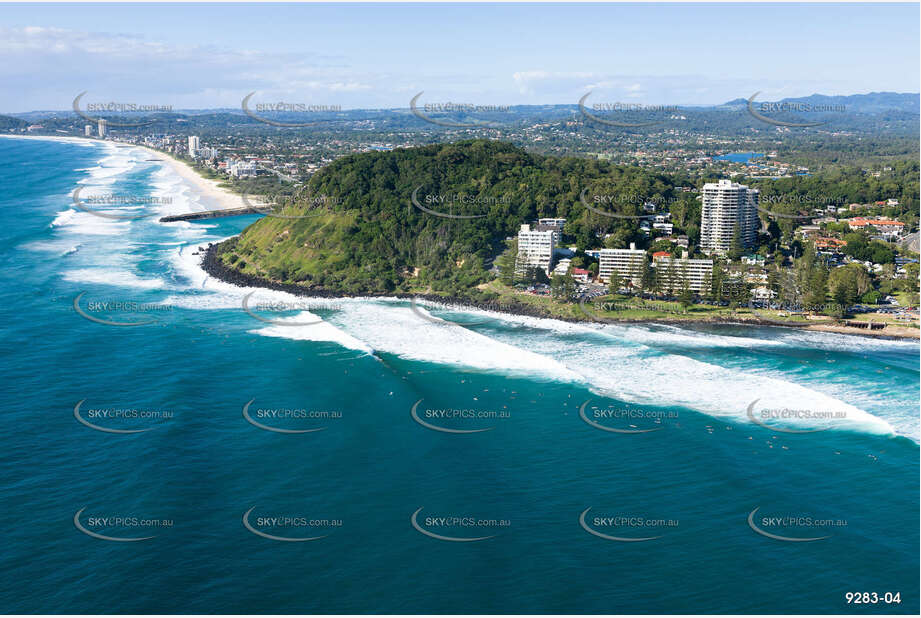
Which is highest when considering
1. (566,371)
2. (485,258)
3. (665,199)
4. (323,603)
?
(665,199)

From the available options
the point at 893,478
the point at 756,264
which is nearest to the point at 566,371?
the point at 893,478

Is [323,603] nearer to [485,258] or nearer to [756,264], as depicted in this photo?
[485,258]

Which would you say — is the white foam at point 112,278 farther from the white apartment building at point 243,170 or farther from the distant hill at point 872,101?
the distant hill at point 872,101

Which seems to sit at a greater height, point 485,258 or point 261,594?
point 485,258

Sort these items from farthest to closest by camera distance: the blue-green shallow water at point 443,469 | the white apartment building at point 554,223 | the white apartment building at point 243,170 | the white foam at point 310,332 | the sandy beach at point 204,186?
the white apartment building at point 243,170 < the sandy beach at point 204,186 < the white apartment building at point 554,223 < the white foam at point 310,332 < the blue-green shallow water at point 443,469

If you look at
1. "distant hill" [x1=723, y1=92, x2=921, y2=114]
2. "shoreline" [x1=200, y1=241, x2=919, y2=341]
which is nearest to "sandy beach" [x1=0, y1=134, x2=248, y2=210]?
"shoreline" [x1=200, y1=241, x2=919, y2=341]

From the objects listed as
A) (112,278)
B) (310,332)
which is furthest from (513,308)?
(112,278)

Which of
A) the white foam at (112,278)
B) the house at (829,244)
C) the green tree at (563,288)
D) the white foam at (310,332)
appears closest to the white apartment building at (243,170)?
the white foam at (112,278)
